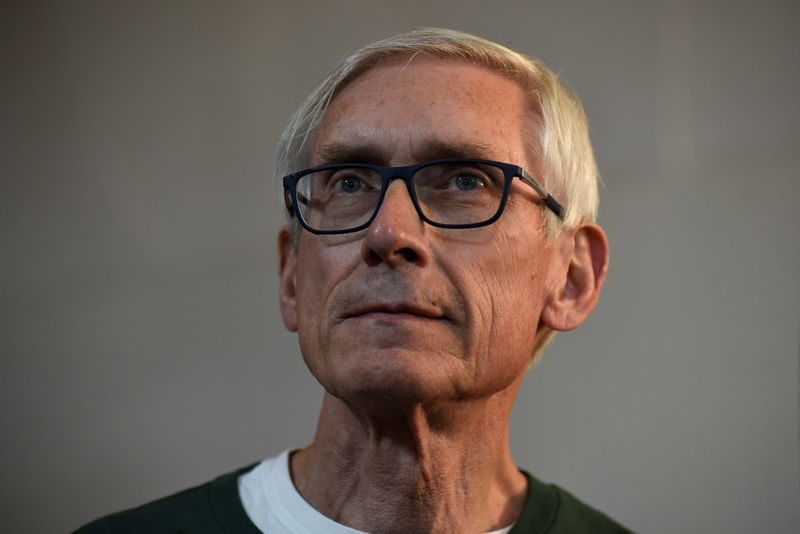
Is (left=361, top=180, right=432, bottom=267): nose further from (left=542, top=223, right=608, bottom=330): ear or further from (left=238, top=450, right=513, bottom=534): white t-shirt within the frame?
(left=238, top=450, right=513, bottom=534): white t-shirt

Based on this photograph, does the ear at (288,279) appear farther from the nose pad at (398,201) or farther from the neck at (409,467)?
the nose pad at (398,201)

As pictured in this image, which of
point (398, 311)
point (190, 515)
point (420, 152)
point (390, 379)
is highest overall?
point (420, 152)

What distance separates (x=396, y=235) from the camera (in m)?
1.32

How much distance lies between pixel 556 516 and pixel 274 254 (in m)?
1.12

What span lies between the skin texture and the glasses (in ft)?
0.07

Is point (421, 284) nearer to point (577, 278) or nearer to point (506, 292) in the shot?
point (506, 292)

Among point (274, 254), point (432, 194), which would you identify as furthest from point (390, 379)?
point (274, 254)

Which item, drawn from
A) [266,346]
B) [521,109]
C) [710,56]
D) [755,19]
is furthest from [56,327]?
[755,19]

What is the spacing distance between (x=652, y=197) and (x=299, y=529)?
4.86ft

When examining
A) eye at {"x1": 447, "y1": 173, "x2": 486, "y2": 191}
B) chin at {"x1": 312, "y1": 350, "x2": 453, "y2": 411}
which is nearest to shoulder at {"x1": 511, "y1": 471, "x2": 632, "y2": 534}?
chin at {"x1": 312, "y1": 350, "x2": 453, "y2": 411}

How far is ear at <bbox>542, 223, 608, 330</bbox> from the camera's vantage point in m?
1.59

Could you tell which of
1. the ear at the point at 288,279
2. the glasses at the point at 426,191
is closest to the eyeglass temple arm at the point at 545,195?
the glasses at the point at 426,191

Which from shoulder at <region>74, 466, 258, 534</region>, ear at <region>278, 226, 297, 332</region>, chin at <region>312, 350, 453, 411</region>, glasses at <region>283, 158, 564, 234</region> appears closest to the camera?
chin at <region>312, 350, 453, 411</region>

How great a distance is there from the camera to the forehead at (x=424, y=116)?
1.44 metres
